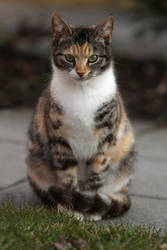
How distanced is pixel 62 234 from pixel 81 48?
1.59 m

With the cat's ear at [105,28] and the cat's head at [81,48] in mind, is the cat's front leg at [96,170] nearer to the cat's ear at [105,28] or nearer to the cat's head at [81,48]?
the cat's head at [81,48]

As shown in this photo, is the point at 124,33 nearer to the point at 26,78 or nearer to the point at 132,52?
the point at 132,52

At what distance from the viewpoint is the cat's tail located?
436 cm

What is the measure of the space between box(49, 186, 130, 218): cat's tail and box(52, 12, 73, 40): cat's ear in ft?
4.38

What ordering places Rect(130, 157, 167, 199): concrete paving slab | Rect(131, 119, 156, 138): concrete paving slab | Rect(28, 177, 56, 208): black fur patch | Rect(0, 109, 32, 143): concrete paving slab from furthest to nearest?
Rect(131, 119, 156, 138): concrete paving slab
Rect(0, 109, 32, 143): concrete paving slab
Rect(130, 157, 167, 199): concrete paving slab
Rect(28, 177, 56, 208): black fur patch

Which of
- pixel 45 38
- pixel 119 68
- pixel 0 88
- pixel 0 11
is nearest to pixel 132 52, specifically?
pixel 119 68

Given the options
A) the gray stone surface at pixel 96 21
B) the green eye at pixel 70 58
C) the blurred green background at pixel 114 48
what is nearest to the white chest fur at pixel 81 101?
the green eye at pixel 70 58

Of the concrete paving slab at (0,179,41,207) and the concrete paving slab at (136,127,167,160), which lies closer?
the concrete paving slab at (0,179,41,207)

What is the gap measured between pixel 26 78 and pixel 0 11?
121 inches

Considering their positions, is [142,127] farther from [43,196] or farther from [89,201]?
[89,201]

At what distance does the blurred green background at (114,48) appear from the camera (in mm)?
8562

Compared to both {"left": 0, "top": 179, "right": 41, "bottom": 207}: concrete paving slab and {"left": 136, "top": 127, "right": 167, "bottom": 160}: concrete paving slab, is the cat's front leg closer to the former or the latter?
{"left": 0, "top": 179, "right": 41, "bottom": 207}: concrete paving slab

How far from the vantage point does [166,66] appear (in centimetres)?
923

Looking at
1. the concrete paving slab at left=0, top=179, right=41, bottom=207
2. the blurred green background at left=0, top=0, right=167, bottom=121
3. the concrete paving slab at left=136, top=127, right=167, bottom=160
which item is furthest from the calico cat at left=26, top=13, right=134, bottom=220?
the blurred green background at left=0, top=0, right=167, bottom=121
